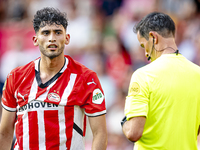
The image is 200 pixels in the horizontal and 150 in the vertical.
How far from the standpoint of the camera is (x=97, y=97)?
2.85m

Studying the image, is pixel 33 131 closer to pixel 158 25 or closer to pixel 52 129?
pixel 52 129

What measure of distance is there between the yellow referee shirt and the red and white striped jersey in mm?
522

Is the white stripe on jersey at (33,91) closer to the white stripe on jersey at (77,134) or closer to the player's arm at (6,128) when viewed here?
the player's arm at (6,128)

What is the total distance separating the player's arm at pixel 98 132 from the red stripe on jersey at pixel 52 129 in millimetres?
322

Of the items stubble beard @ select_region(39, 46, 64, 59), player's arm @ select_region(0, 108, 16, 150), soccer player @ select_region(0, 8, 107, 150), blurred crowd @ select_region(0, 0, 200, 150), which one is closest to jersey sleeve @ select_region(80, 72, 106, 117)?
soccer player @ select_region(0, 8, 107, 150)

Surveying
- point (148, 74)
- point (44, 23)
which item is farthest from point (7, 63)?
point (148, 74)

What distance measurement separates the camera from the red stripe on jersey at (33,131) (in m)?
2.77

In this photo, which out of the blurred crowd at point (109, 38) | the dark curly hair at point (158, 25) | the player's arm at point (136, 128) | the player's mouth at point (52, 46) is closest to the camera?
the player's arm at point (136, 128)

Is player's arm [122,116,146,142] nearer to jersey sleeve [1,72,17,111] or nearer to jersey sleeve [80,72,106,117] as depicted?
jersey sleeve [80,72,106,117]

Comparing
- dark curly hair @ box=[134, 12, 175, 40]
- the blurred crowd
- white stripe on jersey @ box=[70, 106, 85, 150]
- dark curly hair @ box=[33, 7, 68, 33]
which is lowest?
white stripe on jersey @ box=[70, 106, 85, 150]

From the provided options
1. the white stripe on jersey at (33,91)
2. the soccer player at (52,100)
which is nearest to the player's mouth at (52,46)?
the soccer player at (52,100)

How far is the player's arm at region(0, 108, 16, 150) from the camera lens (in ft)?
9.65

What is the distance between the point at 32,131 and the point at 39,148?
16cm

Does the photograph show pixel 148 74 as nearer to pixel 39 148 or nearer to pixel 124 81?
pixel 39 148
